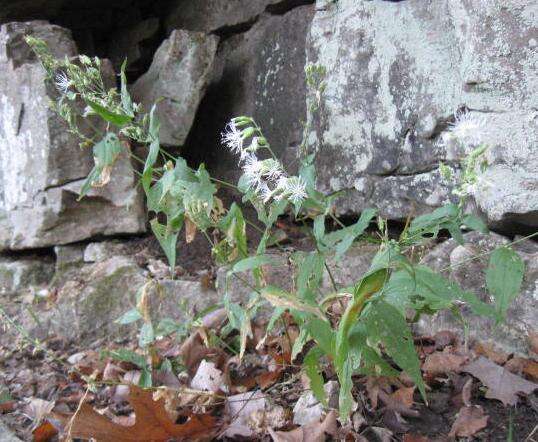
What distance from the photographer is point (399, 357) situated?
99 centimetres

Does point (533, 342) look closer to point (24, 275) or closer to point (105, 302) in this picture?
point (105, 302)

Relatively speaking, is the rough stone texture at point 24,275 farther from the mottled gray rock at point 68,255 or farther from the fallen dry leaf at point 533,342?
the fallen dry leaf at point 533,342

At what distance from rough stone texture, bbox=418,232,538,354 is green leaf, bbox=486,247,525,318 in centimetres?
35

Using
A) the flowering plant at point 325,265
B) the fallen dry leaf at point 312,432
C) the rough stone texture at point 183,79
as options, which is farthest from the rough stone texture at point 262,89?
the fallen dry leaf at point 312,432

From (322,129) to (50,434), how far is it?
131cm

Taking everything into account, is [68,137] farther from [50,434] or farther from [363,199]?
[50,434]

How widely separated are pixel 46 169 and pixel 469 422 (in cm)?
197

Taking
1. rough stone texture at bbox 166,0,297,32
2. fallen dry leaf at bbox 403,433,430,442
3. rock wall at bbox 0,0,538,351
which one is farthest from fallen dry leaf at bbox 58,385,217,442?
rough stone texture at bbox 166,0,297,32

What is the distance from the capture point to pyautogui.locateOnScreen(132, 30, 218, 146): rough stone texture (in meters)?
2.59

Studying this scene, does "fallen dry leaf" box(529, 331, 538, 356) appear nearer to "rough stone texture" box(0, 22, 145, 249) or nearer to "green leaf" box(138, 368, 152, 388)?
"green leaf" box(138, 368, 152, 388)

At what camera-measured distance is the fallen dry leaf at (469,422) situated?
47.3 inches

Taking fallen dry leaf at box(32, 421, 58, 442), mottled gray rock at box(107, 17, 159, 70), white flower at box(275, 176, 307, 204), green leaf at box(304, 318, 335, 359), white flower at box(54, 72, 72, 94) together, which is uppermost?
mottled gray rock at box(107, 17, 159, 70)

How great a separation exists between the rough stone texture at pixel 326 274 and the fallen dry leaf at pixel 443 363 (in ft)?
1.64

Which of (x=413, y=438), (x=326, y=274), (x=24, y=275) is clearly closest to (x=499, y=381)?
(x=413, y=438)
